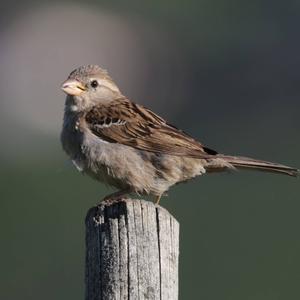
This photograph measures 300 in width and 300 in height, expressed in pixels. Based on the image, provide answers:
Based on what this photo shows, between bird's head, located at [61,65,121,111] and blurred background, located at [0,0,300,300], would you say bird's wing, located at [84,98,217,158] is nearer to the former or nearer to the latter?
bird's head, located at [61,65,121,111]

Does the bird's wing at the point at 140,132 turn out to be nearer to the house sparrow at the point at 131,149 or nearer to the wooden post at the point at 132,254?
the house sparrow at the point at 131,149

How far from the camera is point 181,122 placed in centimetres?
2422

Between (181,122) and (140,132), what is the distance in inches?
628

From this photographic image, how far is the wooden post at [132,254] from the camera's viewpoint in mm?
6074

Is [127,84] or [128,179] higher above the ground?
[127,84]

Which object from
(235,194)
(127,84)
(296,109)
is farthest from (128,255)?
(127,84)

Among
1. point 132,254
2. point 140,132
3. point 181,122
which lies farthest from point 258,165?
point 181,122

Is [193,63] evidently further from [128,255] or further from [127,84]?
[128,255]

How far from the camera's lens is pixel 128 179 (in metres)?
7.93

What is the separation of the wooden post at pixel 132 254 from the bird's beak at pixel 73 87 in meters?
2.30

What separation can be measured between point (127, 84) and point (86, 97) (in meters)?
21.8

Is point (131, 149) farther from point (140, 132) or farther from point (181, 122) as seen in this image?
point (181, 122)

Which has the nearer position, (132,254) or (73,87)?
(132,254)

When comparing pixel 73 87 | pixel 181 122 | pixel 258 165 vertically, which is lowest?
pixel 258 165
